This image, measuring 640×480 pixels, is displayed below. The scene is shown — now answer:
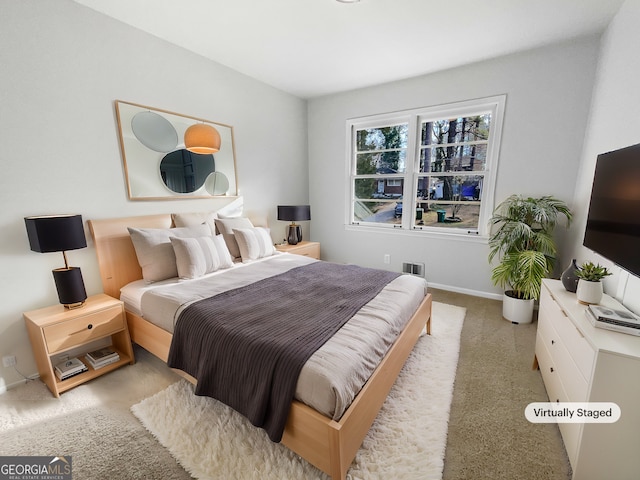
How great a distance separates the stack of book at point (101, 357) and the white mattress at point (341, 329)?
36cm

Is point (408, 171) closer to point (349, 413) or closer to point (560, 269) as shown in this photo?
point (560, 269)

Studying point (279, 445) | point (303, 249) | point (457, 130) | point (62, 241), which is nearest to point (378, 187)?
point (457, 130)

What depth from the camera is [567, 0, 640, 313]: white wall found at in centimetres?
175

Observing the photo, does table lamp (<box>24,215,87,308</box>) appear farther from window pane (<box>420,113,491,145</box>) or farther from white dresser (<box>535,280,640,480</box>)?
window pane (<box>420,113,491,145</box>)

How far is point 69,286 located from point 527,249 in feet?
13.0

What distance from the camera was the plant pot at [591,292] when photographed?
5.19 feet

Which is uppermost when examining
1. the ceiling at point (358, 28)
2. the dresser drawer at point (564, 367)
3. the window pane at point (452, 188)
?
the ceiling at point (358, 28)

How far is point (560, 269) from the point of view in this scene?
9.82ft

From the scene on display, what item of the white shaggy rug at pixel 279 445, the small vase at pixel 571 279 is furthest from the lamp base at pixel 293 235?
the small vase at pixel 571 279

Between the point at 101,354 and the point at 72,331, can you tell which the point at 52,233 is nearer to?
the point at 72,331

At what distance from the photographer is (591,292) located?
159cm

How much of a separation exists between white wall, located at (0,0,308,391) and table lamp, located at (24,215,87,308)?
0.26m

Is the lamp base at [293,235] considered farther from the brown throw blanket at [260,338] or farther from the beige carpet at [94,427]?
the beige carpet at [94,427]

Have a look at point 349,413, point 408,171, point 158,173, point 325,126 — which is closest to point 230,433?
point 349,413
